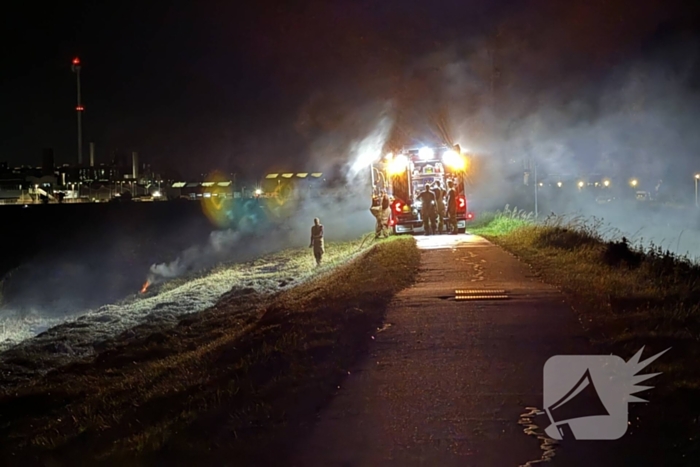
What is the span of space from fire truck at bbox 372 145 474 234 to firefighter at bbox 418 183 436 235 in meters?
0.42

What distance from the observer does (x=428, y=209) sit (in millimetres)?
19062

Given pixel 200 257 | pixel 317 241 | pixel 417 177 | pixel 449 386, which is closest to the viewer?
pixel 449 386

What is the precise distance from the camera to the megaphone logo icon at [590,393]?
17.3 ft

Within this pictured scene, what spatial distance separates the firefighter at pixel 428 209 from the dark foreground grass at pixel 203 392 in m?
6.76

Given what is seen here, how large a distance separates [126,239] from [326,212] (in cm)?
1849

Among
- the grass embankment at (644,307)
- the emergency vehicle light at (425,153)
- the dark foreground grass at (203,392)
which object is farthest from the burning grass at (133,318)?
the grass embankment at (644,307)

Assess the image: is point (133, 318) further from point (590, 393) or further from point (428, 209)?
point (590, 393)

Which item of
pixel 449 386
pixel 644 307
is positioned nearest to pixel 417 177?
pixel 644 307

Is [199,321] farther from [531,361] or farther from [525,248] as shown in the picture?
[531,361]

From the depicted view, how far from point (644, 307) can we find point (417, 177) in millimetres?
12375

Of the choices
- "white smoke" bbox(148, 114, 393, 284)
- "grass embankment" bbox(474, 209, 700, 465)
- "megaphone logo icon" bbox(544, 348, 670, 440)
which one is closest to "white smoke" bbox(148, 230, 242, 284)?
"white smoke" bbox(148, 114, 393, 284)

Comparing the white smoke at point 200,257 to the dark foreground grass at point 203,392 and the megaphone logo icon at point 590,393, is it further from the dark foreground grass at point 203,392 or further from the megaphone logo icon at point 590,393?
the megaphone logo icon at point 590,393

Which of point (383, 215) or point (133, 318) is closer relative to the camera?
point (133, 318)

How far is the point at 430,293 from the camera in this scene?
10094mm
